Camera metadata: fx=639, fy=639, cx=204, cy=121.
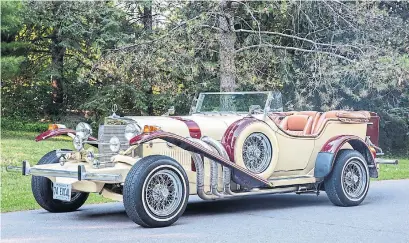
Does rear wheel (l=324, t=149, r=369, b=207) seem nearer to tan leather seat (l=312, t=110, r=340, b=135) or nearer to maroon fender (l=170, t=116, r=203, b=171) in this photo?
tan leather seat (l=312, t=110, r=340, b=135)

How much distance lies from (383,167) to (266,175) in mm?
9742

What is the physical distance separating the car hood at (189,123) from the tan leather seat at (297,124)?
1086 millimetres

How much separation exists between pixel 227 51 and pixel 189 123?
33.0ft

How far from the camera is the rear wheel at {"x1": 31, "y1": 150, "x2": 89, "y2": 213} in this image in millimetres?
8328

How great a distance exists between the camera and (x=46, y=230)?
7000 mm

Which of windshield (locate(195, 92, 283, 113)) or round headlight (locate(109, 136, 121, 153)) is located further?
windshield (locate(195, 92, 283, 113))

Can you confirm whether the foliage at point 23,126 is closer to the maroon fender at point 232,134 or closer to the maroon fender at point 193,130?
the maroon fender at point 193,130

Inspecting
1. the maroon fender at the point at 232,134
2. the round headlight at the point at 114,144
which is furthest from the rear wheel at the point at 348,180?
the round headlight at the point at 114,144

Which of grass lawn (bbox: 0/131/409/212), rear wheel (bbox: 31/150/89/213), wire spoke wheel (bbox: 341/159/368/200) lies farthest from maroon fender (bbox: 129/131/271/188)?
grass lawn (bbox: 0/131/409/212)

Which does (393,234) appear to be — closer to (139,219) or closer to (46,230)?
(139,219)

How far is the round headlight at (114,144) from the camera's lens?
25.8 feet

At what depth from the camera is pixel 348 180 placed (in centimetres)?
928

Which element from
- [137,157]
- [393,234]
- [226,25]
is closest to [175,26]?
[226,25]

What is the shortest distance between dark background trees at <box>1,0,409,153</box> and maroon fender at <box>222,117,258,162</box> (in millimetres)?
9012
